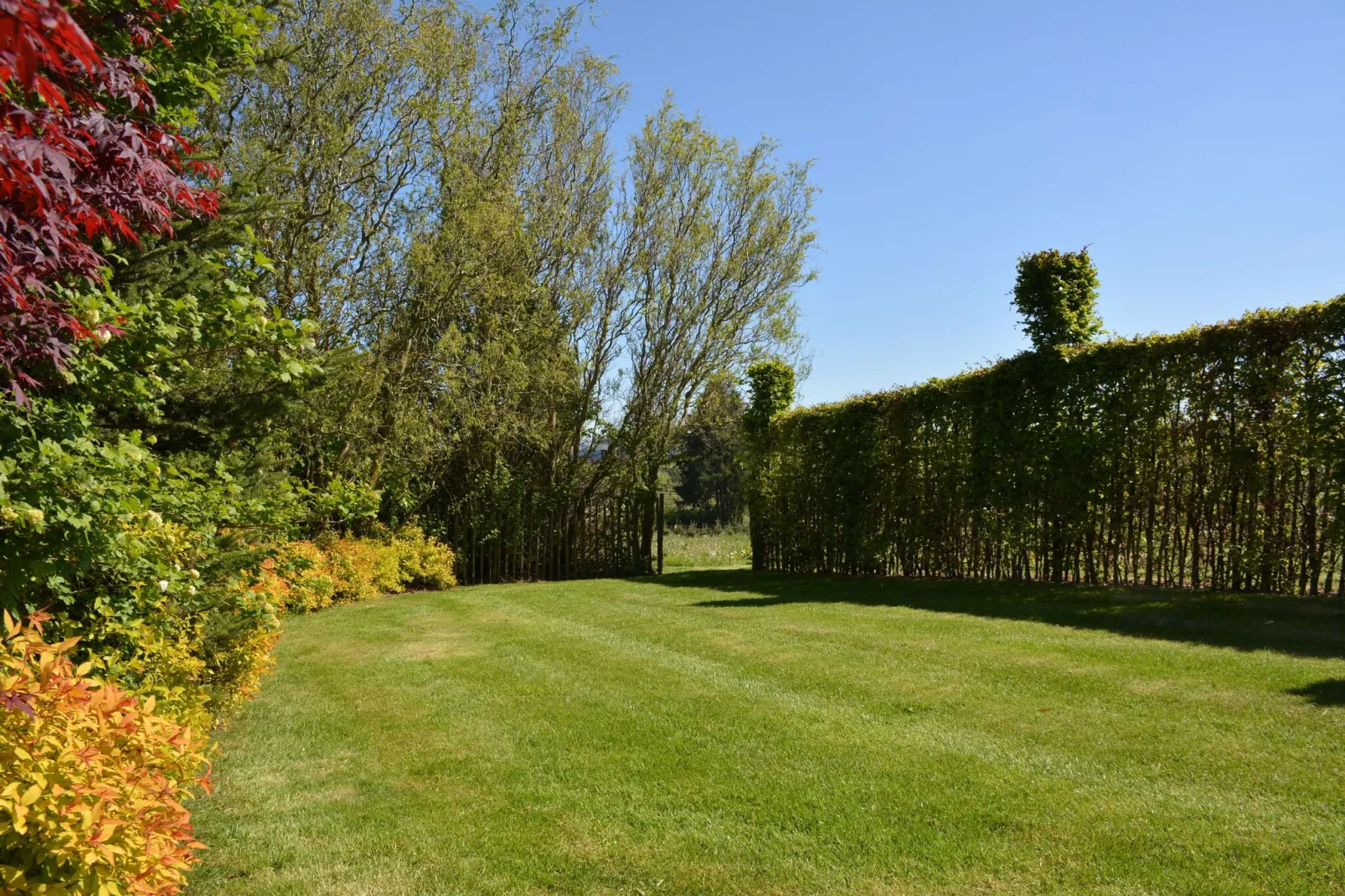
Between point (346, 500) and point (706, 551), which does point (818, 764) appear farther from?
point (706, 551)

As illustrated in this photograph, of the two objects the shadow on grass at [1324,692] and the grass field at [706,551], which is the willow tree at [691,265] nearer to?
the grass field at [706,551]

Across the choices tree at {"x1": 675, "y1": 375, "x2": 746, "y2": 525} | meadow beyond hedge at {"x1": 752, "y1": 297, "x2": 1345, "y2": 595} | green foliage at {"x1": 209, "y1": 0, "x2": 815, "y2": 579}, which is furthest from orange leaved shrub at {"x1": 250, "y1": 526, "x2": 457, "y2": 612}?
meadow beyond hedge at {"x1": 752, "y1": 297, "x2": 1345, "y2": 595}

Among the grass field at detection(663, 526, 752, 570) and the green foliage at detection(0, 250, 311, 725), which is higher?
the green foliage at detection(0, 250, 311, 725)

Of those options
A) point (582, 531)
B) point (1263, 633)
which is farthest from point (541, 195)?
point (1263, 633)

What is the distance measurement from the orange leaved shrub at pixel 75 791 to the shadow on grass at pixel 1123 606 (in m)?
5.84

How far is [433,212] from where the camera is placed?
11.9 metres

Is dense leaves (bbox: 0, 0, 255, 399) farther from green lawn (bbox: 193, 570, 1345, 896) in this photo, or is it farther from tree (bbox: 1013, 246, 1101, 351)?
tree (bbox: 1013, 246, 1101, 351)

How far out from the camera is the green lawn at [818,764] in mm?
3180

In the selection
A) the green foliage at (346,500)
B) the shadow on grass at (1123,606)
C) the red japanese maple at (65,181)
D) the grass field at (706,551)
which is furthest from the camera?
the grass field at (706,551)

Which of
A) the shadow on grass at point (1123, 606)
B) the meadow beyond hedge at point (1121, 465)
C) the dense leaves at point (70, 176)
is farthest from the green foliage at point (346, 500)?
the meadow beyond hedge at point (1121, 465)

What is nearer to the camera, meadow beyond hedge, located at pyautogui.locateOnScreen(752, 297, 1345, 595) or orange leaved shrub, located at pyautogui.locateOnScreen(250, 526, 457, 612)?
meadow beyond hedge, located at pyautogui.locateOnScreen(752, 297, 1345, 595)

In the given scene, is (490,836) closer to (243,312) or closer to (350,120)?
(243,312)

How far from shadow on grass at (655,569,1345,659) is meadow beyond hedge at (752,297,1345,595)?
0.40m

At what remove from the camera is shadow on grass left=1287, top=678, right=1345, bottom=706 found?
4.51 m
